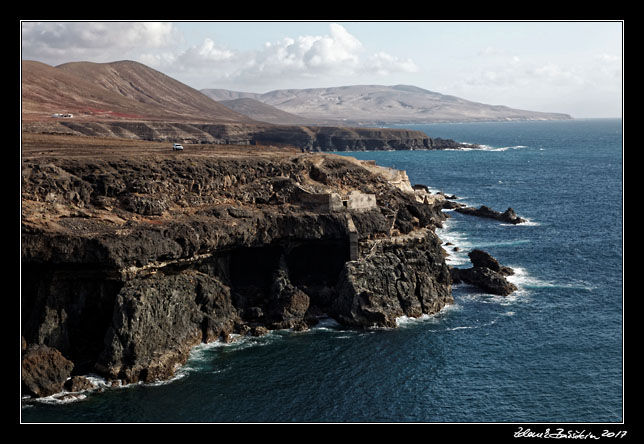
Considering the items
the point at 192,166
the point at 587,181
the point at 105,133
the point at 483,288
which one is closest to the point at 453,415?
the point at 483,288

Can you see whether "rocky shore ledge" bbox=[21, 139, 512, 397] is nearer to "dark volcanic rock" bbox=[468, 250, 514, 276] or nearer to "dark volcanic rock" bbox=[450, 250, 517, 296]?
"dark volcanic rock" bbox=[450, 250, 517, 296]

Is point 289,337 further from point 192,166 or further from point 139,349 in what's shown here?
point 192,166

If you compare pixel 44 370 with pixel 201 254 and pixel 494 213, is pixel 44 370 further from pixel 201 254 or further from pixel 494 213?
pixel 494 213

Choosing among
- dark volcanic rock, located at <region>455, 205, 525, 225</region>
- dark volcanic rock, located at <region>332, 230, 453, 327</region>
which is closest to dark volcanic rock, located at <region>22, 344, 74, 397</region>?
dark volcanic rock, located at <region>332, 230, 453, 327</region>

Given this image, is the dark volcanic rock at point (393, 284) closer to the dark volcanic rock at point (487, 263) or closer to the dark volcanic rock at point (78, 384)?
the dark volcanic rock at point (487, 263)

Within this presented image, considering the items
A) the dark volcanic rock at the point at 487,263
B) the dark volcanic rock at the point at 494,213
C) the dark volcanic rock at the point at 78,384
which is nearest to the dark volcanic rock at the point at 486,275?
the dark volcanic rock at the point at 487,263
